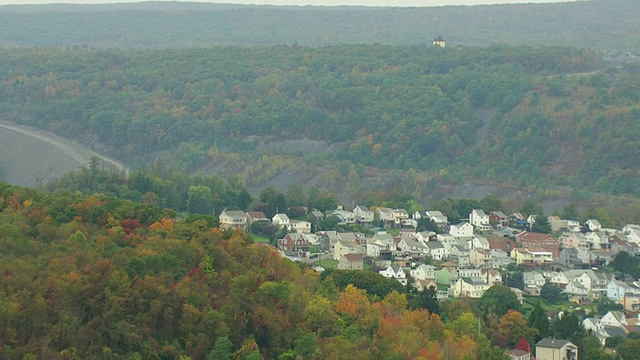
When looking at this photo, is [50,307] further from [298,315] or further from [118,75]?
[118,75]

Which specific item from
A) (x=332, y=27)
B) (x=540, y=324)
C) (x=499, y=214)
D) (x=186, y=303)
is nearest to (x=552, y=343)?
(x=540, y=324)

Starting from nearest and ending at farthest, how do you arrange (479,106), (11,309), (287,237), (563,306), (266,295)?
(11,309), (266,295), (563,306), (287,237), (479,106)

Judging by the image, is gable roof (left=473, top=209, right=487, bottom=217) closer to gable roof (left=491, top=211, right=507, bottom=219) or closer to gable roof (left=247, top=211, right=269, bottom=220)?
gable roof (left=491, top=211, right=507, bottom=219)

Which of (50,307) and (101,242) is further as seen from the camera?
(101,242)

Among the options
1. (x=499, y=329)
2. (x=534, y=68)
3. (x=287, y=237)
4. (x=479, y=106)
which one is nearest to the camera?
(x=499, y=329)

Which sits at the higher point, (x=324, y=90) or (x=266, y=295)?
(x=266, y=295)

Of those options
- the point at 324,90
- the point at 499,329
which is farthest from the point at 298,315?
the point at 324,90

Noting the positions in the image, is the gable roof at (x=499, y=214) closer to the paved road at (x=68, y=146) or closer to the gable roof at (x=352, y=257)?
the gable roof at (x=352, y=257)
